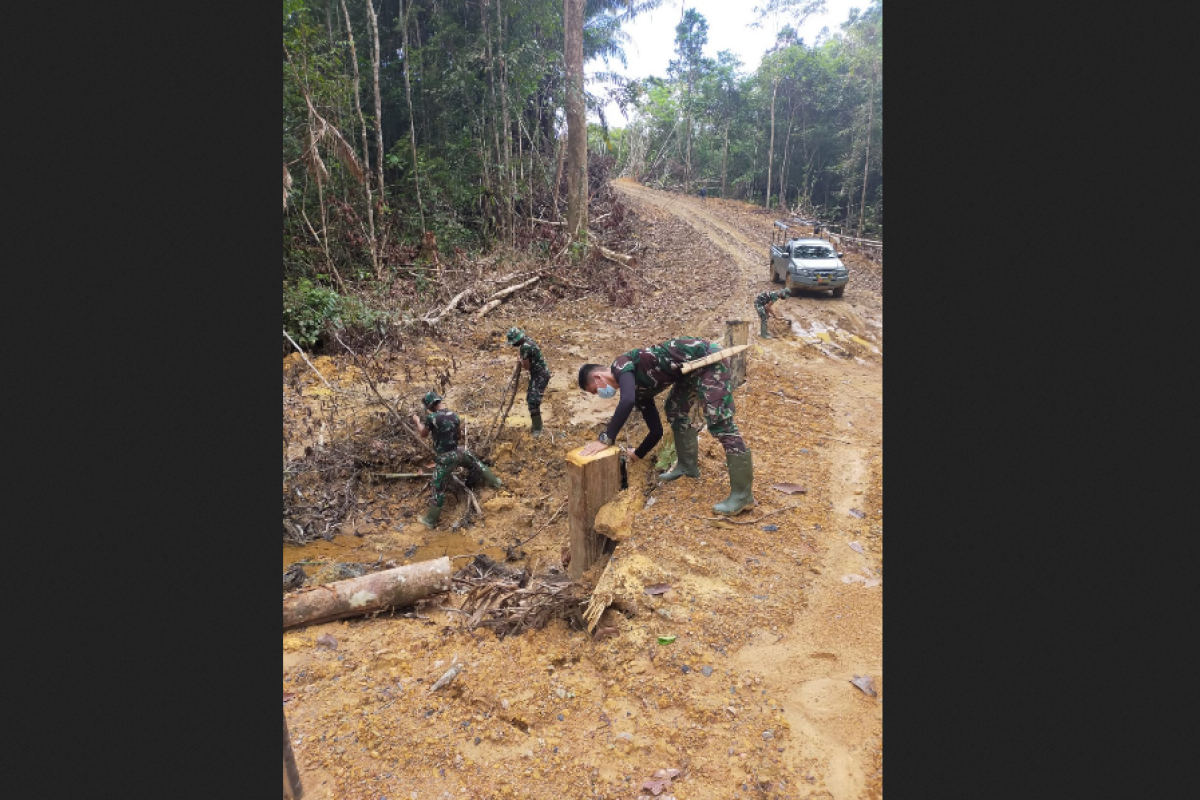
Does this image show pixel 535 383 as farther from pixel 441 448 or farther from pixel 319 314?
pixel 319 314

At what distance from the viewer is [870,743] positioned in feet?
9.66

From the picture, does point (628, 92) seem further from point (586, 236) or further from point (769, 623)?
point (769, 623)

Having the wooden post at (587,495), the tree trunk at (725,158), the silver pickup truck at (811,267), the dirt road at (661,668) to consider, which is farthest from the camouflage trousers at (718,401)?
the tree trunk at (725,158)

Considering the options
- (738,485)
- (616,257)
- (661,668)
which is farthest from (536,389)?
(616,257)

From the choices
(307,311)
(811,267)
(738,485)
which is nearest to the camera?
(738,485)

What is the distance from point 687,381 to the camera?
5.66 metres

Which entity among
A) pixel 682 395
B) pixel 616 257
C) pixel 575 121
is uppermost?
pixel 575 121

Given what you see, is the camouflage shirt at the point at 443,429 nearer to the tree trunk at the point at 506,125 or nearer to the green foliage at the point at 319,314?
the green foliage at the point at 319,314

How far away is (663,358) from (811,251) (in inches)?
433

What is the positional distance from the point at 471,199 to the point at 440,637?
48.7ft

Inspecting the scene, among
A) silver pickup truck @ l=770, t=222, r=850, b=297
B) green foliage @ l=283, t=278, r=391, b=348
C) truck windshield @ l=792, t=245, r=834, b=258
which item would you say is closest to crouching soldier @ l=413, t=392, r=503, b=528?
green foliage @ l=283, t=278, r=391, b=348

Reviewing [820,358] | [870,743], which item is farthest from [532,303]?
[870,743]

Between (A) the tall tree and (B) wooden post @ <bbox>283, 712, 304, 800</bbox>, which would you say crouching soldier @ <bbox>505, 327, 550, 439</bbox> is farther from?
(A) the tall tree

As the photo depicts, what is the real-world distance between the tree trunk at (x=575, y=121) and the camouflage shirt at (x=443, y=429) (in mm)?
11100
